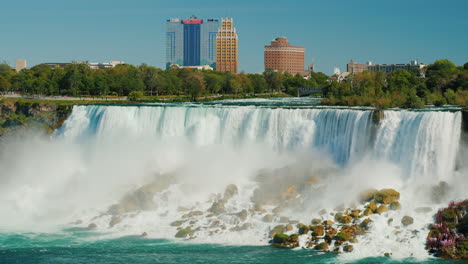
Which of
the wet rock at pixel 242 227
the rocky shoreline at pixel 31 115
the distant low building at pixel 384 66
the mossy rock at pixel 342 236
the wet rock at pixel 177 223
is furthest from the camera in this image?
the distant low building at pixel 384 66

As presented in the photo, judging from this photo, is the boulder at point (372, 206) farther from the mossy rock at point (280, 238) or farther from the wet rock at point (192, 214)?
the wet rock at point (192, 214)

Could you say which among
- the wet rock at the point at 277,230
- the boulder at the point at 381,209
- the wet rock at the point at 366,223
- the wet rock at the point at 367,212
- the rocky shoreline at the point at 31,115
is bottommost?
the wet rock at the point at 277,230

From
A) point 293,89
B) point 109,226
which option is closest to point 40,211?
point 109,226

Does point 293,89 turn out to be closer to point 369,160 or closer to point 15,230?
point 369,160

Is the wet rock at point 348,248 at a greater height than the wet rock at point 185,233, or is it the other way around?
the wet rock at point 348,248

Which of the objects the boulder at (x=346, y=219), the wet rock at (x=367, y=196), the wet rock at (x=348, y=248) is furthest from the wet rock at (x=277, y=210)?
the wet rock at (x=348, y=248)

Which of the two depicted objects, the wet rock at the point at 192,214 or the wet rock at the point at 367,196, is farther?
the wet rock at the point at 192,214

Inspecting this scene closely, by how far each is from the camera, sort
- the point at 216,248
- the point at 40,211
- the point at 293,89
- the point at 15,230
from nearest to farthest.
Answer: the point at 216,248 < the point at 15,230 < the point at 40,211 < the point at 293,89
